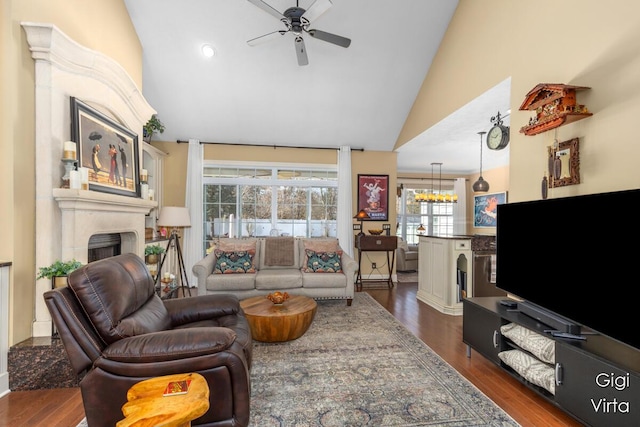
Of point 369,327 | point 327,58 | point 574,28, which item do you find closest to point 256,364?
point 369,327

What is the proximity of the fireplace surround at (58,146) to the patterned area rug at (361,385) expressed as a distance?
70.4 inches

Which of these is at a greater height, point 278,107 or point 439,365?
point 278,107

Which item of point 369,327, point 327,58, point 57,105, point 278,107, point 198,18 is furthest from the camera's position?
point 278,107

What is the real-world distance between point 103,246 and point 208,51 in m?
2.71

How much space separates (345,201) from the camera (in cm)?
570

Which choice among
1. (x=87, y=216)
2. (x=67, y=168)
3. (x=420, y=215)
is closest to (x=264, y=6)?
(x=67, y=168)

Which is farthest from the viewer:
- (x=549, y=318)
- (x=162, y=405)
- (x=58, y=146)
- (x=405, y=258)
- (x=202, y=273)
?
(x=405, y=258)

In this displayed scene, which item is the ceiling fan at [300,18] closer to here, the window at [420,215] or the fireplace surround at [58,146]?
the fireplace surround at [58,146]

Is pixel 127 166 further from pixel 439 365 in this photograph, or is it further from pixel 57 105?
pixel 439 365

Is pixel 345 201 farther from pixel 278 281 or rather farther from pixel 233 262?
pixel 233 262

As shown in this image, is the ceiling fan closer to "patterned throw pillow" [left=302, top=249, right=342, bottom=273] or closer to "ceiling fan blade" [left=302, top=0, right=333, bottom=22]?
"ceiling fan blade" [left=302, top=0, right=333, bottom=22]

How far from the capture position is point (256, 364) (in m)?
2.51

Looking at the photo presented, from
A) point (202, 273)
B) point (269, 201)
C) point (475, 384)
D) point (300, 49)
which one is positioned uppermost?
point (300, 49)

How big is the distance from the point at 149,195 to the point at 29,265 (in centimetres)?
171
